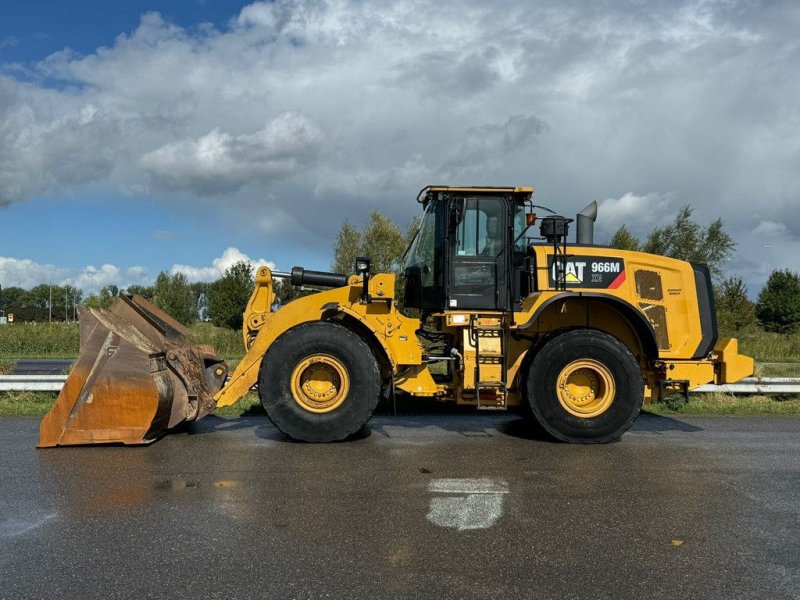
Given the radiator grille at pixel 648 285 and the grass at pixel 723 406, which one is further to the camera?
the grass at pixel 723 406

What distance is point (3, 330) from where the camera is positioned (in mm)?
29703

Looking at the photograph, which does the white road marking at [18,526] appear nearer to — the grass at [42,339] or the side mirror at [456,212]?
the side mirror at [456,212]

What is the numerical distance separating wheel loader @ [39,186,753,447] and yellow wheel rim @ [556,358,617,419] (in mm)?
15

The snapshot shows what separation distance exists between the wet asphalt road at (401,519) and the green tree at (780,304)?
125ft

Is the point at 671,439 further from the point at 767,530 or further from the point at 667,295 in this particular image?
the point at 767,530

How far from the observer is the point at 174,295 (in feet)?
138

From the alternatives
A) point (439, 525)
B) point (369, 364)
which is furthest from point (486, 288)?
point (439, 525)

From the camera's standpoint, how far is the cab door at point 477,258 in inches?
305

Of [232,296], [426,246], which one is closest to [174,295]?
[232,296]

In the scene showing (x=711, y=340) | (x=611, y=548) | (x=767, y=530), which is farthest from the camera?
(x=711, y=340)

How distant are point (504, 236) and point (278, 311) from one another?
2737mm

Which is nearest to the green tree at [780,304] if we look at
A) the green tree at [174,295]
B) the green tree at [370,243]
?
the green tree at [370,243]

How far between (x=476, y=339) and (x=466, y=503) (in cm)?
285

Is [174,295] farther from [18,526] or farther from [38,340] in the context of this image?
[18,526]
